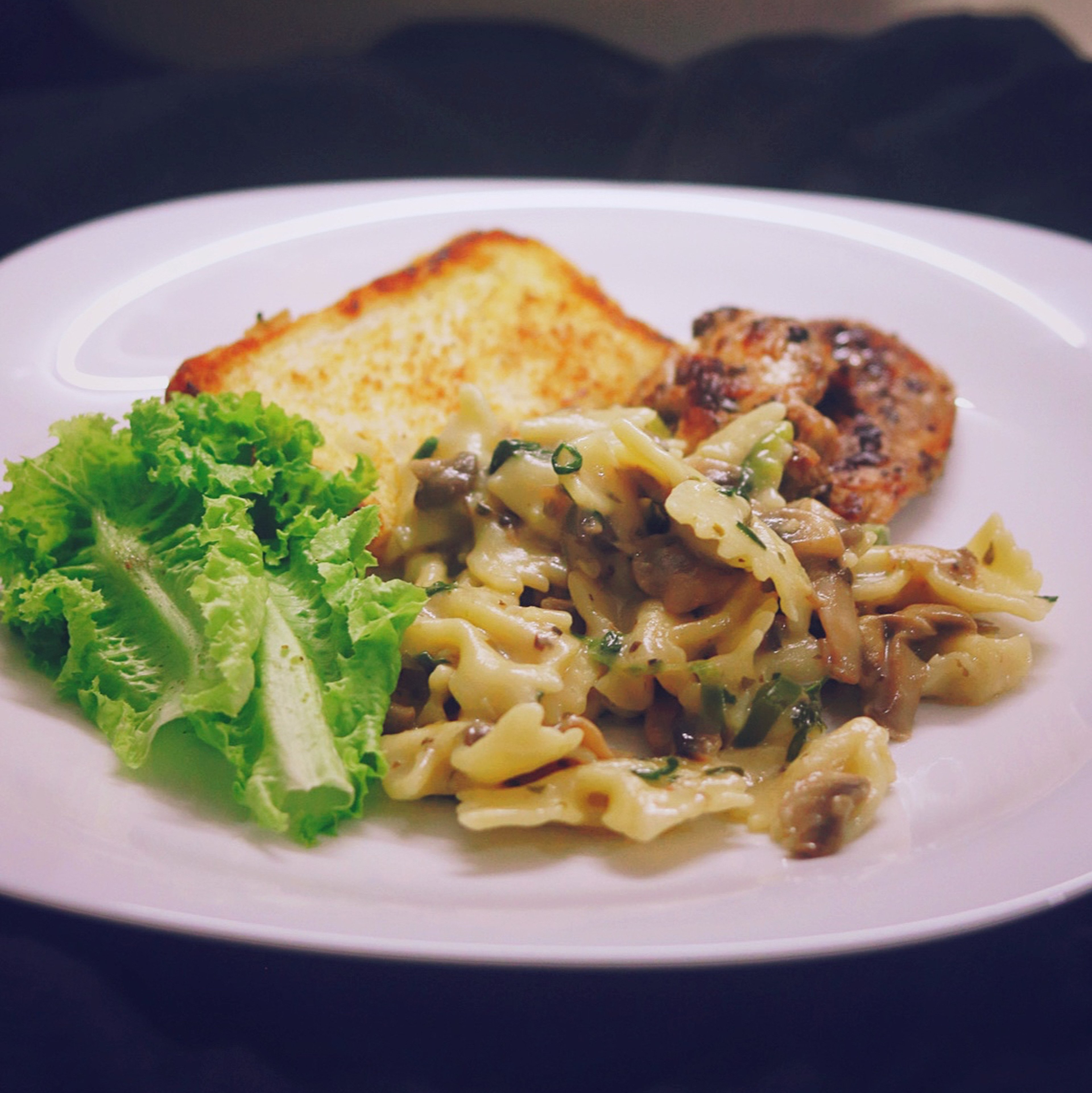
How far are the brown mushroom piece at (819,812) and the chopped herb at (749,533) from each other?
66cm

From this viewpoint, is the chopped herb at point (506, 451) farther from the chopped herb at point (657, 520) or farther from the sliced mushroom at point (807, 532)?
the sliced mushroom at point (807, 532)

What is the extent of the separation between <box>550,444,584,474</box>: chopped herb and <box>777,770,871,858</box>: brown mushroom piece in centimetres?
106

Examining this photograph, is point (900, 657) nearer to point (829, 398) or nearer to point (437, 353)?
point (829, 398)

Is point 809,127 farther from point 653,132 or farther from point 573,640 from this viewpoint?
point 573,640

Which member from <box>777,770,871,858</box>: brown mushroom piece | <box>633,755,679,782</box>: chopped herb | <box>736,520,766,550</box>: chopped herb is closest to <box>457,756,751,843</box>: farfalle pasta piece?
<box>633,755,679,782</box>: chopped herb

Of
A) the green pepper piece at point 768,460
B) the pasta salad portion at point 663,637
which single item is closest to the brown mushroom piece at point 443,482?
the pasta salad portion at point 663,637

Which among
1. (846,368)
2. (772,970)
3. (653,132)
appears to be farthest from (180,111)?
(772,970)

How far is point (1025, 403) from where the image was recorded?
4.27 m

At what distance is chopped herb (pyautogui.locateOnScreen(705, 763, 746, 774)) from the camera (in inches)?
106

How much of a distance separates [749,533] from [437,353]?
168 cm

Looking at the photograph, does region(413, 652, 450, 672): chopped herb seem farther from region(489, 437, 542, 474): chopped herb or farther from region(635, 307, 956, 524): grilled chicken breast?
region(635, 307, 956, 524): grilled chicken breast

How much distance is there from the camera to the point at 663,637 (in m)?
2.94

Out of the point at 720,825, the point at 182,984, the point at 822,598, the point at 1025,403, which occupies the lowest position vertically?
the point at 182,984

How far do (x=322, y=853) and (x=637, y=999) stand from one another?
2.55 feet
